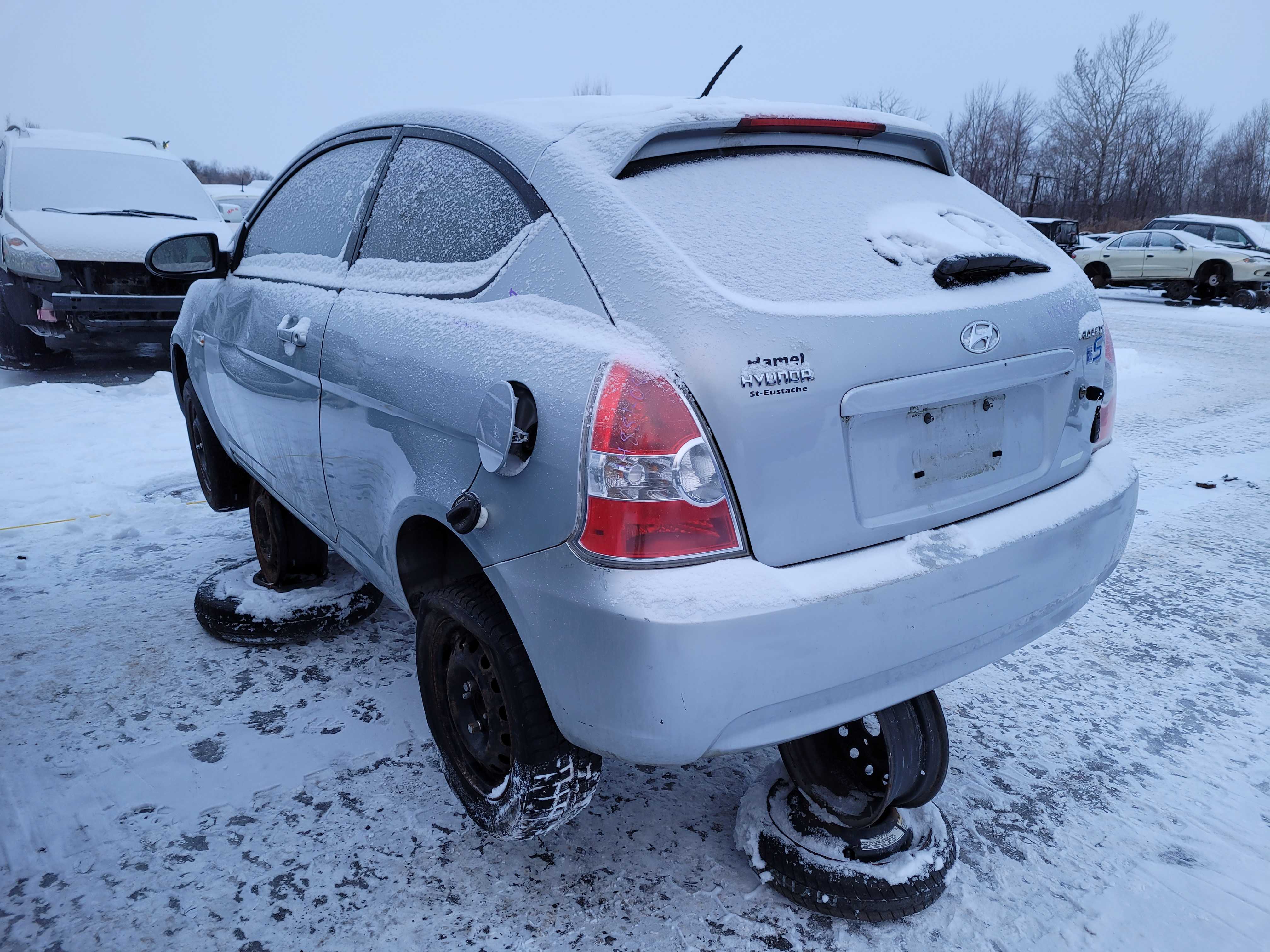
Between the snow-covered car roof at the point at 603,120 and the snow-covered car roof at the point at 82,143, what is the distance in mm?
8668

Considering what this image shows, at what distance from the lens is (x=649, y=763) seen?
1615mm

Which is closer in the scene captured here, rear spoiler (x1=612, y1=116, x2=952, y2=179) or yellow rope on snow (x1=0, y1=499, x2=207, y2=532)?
rear spoiler (x1=612, y1=116, x2=952, y2=179)

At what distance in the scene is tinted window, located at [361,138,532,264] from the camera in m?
2.03

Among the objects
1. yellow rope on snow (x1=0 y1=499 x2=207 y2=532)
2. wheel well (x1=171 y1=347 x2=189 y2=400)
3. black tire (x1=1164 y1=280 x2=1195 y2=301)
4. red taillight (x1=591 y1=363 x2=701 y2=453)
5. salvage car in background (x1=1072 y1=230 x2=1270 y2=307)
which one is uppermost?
red taillight (x1=591 y1=363 x2=701 y2=453)

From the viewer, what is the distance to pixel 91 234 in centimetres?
780

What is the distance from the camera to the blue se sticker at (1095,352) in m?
2.11

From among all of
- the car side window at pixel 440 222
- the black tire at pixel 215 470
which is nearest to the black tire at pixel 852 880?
the car side window at pixel 440 222

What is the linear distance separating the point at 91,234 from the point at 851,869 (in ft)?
28.0

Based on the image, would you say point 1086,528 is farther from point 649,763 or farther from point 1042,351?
point 649,763

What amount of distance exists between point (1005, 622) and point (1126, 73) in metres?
58.5

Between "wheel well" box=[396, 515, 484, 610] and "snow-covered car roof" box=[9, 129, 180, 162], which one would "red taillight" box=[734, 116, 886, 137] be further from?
"snow-covered car roof" box=[9, 129, 180, 162]

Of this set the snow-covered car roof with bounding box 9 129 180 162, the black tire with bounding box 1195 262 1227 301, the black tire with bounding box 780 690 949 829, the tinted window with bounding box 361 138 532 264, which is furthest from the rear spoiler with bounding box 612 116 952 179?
the black tire with bounding box 1195 262 1227 301

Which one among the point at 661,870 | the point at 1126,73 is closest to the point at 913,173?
the point at 661,870

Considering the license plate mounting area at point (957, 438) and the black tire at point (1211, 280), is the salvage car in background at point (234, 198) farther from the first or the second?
the black tire at point (1211, 280)
